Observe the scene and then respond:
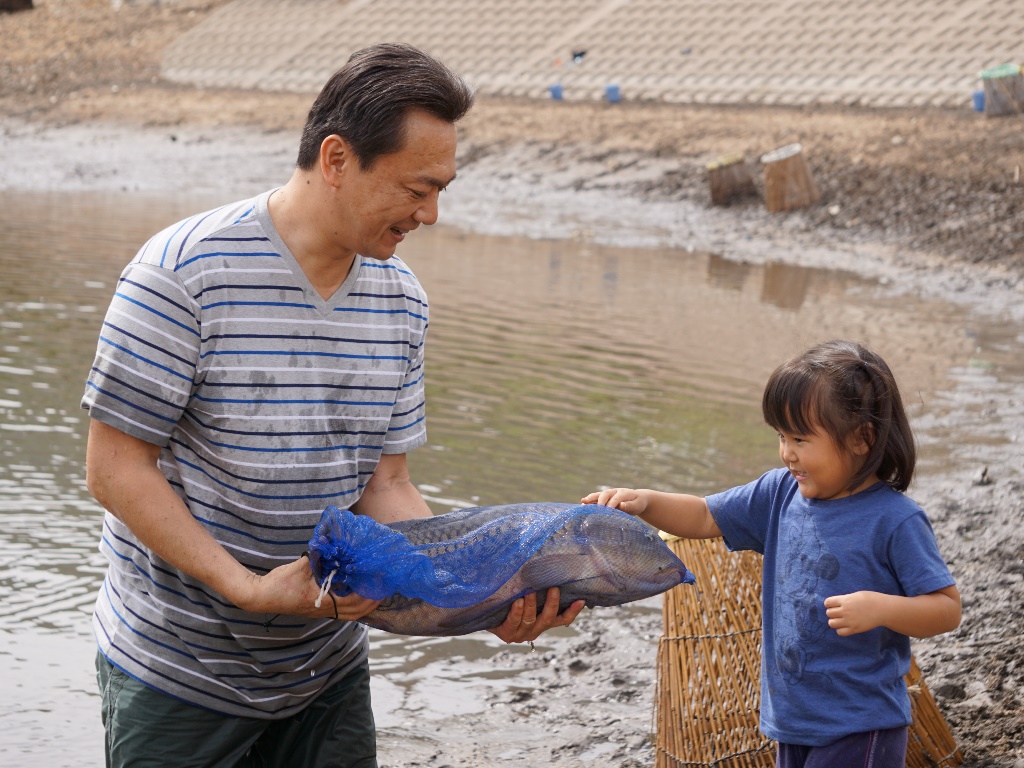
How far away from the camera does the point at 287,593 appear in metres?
2.07

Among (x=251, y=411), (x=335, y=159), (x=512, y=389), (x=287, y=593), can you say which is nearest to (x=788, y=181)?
(x=512, y=389)

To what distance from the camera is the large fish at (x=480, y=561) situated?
2.11 m

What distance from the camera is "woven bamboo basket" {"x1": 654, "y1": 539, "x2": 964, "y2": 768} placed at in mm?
3186

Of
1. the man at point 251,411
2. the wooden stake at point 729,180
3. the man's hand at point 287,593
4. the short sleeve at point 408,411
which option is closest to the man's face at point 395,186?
the man at point 251,411

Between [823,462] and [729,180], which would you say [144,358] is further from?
[729,180]

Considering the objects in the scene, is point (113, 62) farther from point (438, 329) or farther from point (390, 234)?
point (390, 234)

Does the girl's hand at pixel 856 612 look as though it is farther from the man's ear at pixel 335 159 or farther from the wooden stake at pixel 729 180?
the wooden stake at pixel 729 180

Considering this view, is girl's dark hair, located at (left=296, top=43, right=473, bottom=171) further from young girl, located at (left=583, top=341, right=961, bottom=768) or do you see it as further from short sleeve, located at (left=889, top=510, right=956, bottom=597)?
short sleeve, located at (left=889, top=510, right=956, bottom=597)

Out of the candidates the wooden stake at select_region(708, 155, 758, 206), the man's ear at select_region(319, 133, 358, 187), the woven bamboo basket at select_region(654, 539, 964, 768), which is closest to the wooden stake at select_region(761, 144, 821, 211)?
the wooden stake at select_region(708, 155, 758, 206)

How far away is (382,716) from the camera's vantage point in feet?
13.5

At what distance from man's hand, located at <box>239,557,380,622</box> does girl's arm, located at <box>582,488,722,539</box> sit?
0.72 metres

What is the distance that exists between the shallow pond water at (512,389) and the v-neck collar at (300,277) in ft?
7.06

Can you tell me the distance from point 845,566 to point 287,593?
3.51 feet

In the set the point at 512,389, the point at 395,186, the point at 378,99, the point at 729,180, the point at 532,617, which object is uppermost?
the point at 378,99
